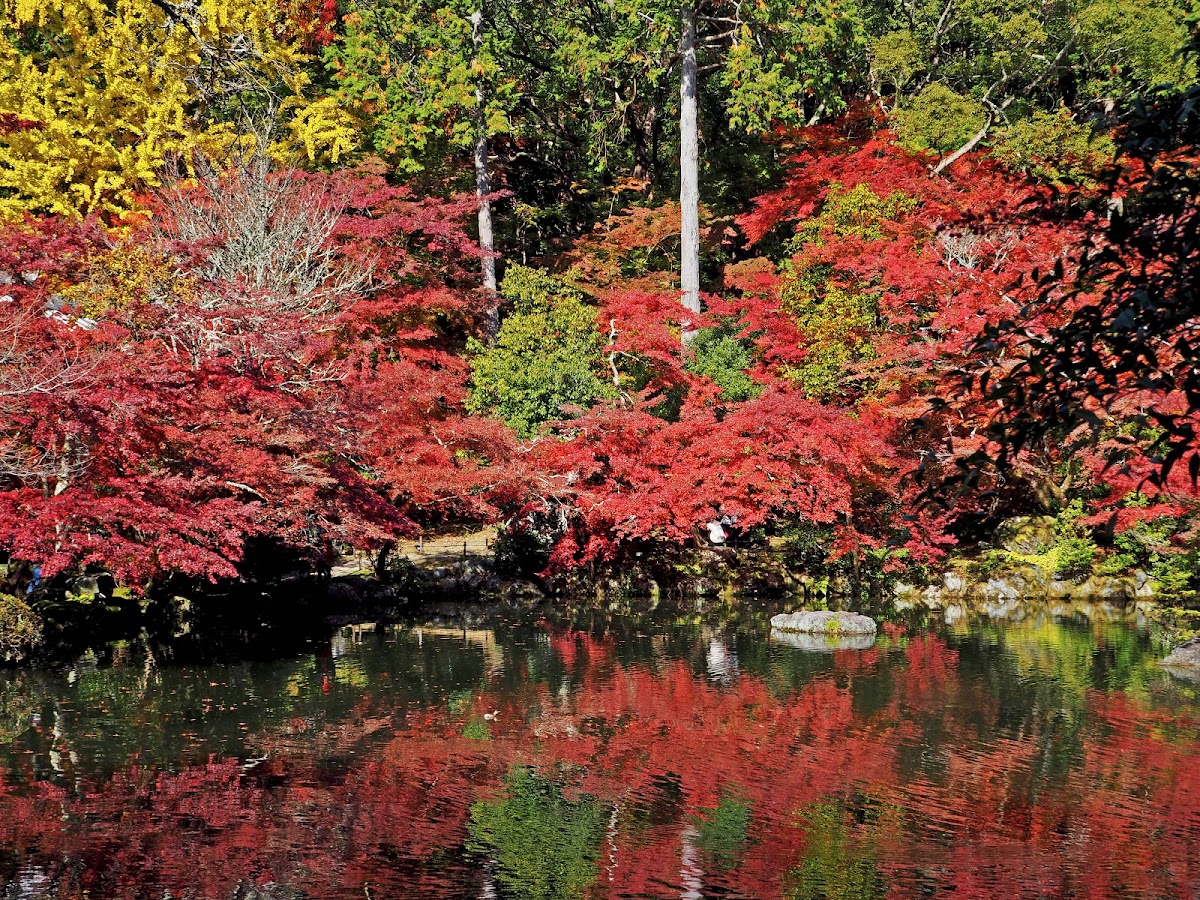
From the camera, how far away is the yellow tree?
21.0 metres

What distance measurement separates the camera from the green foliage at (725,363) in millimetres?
18672

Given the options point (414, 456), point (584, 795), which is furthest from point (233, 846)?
point (414, 456)

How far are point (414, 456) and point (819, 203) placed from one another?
10.8m

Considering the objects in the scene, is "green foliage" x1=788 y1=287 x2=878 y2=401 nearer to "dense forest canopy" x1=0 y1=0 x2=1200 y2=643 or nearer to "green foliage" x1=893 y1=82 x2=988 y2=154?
"dense forest canopy" x1=0 y1=0 x2=1200 y2=643

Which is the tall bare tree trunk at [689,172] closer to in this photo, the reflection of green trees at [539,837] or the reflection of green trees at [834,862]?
the reflection of green trees at [539,837]

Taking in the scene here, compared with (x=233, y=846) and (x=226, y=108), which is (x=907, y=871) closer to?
(x=233, y=846)

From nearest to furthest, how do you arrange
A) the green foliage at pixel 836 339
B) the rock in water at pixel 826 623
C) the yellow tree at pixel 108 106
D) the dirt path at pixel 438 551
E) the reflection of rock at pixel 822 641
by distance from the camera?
1. the reflection of rock at pixel 822 641
2. the rock in water at pixel 826 623
3. the dirt path at pixel 438 551
4. the green foliage at pixel 836 339
5. the yellow tree at pixel 108 106

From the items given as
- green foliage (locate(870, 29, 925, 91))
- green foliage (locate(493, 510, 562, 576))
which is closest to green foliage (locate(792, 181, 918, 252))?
green foliage (locate(870, 29, 925, 91))

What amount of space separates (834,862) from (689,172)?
653 inches

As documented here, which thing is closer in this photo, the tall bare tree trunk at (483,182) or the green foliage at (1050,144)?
the green foliage at (1050,144)

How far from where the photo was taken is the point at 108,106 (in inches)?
856

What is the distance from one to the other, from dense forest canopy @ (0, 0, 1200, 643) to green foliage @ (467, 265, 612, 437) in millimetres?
59

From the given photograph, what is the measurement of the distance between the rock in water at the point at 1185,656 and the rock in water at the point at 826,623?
3.48 metres

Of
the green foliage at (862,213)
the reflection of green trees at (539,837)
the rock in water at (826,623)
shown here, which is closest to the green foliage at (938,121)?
the green foliage at (862,213)
